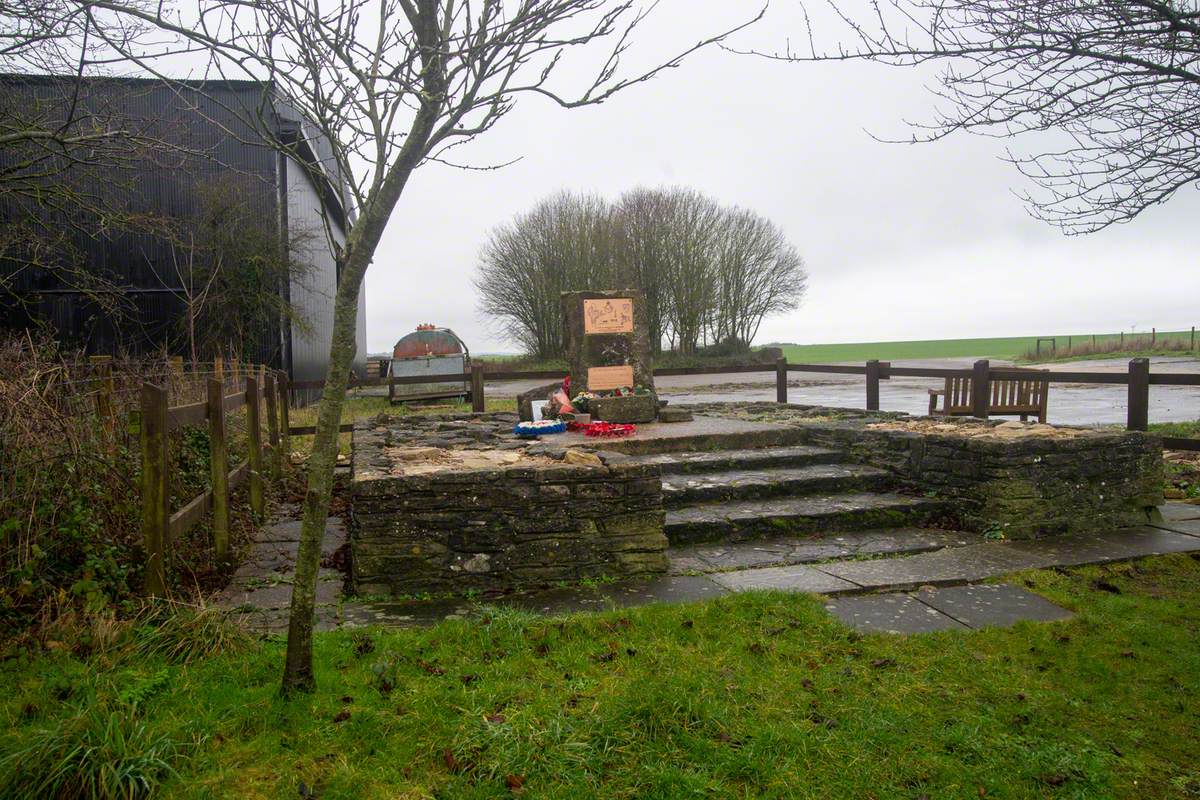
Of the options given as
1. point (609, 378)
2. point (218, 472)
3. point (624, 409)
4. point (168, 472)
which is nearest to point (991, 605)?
point (168, 472)

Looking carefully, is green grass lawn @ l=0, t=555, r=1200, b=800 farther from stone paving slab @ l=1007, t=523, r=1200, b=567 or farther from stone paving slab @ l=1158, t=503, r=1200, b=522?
stone paving slab @ l=1158, t=503, r=1200, b=522

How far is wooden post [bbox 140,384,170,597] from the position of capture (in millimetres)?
4188

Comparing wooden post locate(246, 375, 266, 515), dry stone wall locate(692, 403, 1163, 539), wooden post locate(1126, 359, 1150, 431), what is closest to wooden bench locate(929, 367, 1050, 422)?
wooden post locate(1126, 359, 1150, 431)

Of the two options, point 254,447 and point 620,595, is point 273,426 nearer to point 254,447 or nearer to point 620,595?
point 254,447

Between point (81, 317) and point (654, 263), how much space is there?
67.0ft

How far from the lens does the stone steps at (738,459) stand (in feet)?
25.2

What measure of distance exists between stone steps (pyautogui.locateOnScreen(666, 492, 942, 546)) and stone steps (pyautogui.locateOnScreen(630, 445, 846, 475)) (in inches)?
32.4

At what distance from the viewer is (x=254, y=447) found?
7.52 meters

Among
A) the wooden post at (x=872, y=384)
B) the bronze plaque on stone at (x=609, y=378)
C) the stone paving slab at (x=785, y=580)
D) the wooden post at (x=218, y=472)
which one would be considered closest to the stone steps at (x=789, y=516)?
the stone paving slab at (x=785, y=580)

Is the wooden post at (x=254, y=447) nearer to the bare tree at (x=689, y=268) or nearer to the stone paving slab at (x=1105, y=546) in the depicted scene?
the stone paving slab at (x=1105, y=546)

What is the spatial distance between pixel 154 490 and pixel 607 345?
25.6 ft

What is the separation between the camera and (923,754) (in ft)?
10.0

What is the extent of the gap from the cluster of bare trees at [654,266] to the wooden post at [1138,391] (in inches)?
946

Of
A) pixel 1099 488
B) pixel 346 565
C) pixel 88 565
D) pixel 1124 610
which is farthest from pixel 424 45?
pixel 1099 488
